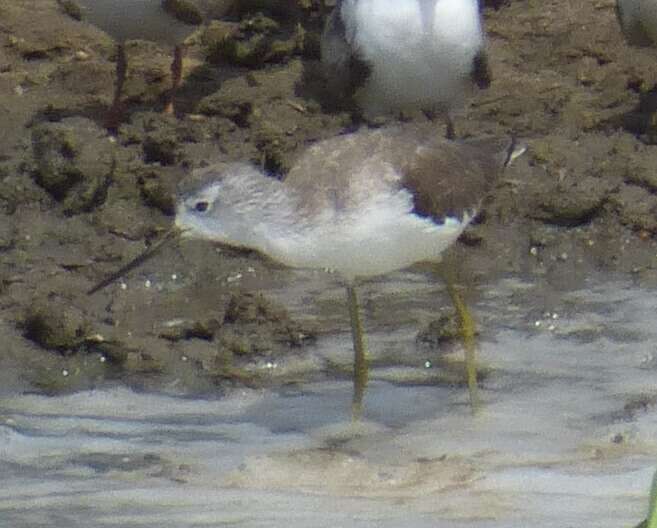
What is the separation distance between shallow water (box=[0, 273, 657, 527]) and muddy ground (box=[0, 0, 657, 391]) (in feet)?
0.90

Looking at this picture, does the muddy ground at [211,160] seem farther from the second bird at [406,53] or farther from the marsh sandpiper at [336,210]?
the marsh sandpiper at [336,210]

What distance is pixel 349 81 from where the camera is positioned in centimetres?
908

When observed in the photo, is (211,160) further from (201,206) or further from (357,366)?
(201,206)

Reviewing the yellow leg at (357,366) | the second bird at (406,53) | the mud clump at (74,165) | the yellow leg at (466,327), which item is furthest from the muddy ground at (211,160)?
the yellow leg at (466,327)

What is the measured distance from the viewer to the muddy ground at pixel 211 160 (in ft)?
23.4

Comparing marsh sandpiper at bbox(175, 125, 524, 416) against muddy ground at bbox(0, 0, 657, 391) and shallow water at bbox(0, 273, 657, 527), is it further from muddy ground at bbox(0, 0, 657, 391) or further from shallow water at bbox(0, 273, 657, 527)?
muddy ground at bbox(0, 0, 657, 391)

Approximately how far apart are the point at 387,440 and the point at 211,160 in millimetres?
2478

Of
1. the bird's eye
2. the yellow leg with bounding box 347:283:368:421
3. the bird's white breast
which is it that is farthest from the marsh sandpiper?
the bird's white breast

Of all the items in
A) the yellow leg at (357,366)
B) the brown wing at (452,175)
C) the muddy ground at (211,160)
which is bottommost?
the muddy ground at (211,160)

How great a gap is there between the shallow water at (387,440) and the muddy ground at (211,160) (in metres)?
0.27

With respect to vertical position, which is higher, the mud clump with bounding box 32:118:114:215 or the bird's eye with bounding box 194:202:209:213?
the bird's eye with bounding box 194:202:209:213

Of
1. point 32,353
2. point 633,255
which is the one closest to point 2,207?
point 32,353

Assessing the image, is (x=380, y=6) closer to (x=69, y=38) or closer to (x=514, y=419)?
(x=69, y=38)

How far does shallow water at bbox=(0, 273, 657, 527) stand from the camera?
5504 millimetres
